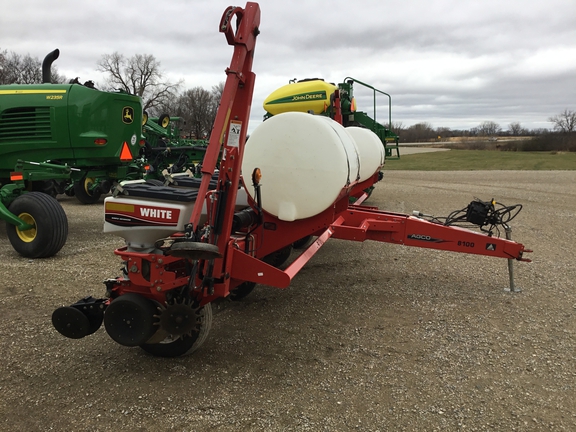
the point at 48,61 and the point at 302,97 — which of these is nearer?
the point at 48,61

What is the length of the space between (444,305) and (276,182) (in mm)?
1885

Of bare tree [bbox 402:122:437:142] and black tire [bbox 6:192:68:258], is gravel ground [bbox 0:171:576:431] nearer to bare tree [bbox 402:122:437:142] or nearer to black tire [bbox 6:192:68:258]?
black tire [bbox 6:192:68:258]

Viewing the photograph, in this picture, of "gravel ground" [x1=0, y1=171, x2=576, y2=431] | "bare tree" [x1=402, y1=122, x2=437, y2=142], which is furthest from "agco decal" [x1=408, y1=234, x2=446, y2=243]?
"bare tree" [x1=402, y1=122, x2=437, y2=142]

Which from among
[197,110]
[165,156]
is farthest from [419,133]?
[165,156]

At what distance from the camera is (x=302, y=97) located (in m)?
8.18

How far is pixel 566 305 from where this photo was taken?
3.99 metres

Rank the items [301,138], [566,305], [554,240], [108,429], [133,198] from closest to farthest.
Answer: [108,429]
[133,198]
[301,138]
[566,305]
[554,240]

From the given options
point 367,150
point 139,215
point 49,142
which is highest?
point 49,142

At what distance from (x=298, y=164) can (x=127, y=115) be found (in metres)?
4.39

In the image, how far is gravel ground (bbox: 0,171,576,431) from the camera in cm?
239

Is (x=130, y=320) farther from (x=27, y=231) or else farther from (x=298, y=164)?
(x=27, y=231)

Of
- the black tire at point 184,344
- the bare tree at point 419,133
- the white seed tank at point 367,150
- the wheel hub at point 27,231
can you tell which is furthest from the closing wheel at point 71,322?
the bare tree at point 419,133

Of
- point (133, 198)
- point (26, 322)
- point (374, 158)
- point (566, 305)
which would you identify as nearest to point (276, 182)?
point (133, 198)

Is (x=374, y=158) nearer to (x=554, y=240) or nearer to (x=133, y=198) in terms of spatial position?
(x=554, y=240)
